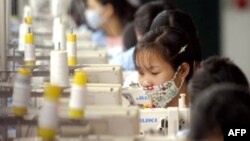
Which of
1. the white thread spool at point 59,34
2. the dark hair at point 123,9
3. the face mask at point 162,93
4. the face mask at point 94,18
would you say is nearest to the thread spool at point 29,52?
the white thread spool at point 59,34

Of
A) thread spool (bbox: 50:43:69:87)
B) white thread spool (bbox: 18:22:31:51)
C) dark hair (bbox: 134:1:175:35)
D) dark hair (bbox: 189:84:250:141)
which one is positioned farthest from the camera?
dark hair (bbox: 134:1:175:35)

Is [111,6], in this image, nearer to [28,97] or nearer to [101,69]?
[101,69]

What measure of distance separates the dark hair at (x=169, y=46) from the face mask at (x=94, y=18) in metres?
3.49

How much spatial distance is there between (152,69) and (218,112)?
1.60 meters

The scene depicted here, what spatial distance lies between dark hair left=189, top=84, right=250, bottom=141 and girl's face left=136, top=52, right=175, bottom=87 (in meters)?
1.48

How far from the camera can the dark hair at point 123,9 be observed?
23.5 ft

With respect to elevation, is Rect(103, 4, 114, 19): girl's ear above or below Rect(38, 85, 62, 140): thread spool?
above

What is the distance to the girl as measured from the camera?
12.7ft

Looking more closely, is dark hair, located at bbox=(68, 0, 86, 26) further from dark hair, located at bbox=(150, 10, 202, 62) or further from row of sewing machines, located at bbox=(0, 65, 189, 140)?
row of sewing machines, located at bbox=(0, 65, 189, 140)

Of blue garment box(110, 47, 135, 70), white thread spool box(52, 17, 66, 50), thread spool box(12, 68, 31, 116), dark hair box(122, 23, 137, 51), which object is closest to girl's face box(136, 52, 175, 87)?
white thread spool box(52, 17, 66, 50)

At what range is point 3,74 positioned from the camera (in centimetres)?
357

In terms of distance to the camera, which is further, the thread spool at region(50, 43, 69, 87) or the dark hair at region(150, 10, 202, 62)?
the dark hair at region(150, 10, 202, 62)

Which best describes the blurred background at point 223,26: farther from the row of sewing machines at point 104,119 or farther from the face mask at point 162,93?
the row of sewing machines at point 104,119

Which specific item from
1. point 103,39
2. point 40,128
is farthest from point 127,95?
point 103,39
